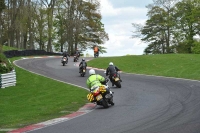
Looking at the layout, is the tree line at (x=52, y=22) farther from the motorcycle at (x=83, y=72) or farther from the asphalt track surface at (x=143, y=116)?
the asphalt track surface at (x=143, y=116)

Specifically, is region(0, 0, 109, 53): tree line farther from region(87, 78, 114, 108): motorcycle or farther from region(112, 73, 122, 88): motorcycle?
region(87, 78, 114, 108): motorcycle

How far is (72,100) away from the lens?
56.3 ft

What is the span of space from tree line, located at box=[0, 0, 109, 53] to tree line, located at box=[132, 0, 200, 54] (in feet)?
39.7

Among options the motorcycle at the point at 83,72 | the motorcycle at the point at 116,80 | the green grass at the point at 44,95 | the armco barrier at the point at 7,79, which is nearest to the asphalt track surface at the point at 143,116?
the green grass at the point at 44,95

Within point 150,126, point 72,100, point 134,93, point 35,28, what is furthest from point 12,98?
point 35,28

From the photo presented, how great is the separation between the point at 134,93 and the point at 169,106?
5.48 meters

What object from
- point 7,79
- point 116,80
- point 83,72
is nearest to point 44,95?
point 116,80

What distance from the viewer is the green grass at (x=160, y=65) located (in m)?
30.0

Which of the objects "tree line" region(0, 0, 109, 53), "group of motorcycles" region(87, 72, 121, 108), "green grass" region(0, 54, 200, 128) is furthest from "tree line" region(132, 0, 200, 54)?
"group of motorcycles" region(87, 72, 121, 108)

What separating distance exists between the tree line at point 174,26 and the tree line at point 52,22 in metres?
12.1

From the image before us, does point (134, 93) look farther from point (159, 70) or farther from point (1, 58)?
point (159, 70)

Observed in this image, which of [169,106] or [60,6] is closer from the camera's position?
[169,106]

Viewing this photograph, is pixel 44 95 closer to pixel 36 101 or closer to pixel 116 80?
pixel 36 101

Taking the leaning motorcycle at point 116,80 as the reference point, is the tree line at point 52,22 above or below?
above
